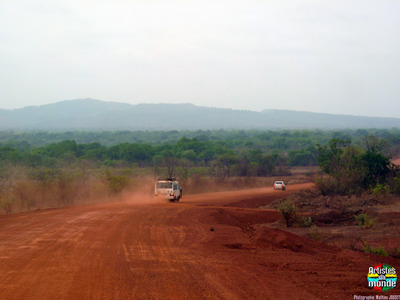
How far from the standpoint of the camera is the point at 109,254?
12.5 meters

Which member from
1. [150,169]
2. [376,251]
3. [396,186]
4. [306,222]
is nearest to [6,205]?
[306,222]

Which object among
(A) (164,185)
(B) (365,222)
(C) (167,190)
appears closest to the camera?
(B) (365,222)

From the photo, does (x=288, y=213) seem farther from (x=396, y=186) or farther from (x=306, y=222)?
(x=396, y=186)

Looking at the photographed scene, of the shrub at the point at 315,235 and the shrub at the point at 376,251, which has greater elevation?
the shrub at the point at 376,251

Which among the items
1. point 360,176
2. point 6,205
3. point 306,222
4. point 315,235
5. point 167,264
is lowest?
point 6,205

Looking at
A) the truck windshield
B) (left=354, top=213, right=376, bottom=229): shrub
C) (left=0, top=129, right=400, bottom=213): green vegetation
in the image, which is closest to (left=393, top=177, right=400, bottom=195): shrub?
(left=0, top=129, right=400, bottom=213): green vegetation

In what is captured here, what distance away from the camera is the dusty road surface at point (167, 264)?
901 centimetres

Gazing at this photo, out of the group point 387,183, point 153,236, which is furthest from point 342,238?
point 387,183

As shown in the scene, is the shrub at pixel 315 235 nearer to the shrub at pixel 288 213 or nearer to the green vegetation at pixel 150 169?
the shrub at pixel 288 213

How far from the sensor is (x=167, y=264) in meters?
11.4

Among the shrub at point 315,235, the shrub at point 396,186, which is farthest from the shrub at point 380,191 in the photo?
the shrub at point 315,235

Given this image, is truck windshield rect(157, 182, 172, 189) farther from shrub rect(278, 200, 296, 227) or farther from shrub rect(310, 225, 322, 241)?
shrub rect(310, 225, 322, 241)

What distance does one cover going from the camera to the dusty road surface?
9008 mm

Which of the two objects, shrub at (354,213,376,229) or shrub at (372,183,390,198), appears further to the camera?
shrub at (372,183,390,198)
